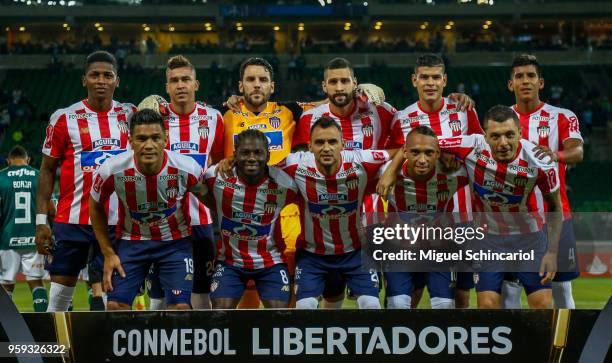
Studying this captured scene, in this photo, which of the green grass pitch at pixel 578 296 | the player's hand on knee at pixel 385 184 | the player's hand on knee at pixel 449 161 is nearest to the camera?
the player's hand on knee at pixel 385 184

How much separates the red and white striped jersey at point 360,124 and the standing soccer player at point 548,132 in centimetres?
90

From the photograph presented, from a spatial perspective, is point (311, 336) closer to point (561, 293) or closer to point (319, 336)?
point (319, 336)

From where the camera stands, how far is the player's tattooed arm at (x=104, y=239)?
532cm

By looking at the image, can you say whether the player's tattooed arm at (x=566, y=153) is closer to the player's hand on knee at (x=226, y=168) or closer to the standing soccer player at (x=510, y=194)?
the standing soccer player at (x=510, y=194)

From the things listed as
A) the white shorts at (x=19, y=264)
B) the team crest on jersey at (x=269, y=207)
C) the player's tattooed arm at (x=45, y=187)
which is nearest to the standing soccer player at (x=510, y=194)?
the team crest on jersey at (x=269, y=207)

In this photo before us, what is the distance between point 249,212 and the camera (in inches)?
216

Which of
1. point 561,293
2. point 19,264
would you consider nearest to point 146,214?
point 561,293

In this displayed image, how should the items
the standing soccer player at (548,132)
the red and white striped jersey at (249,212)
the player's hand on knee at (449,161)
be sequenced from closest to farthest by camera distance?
the red and white striped jersey at (249,212)
the player's hand on knee at (449,161)
the standing soccer player at (548,132)

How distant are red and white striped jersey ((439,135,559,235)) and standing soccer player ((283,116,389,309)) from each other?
1.76ft

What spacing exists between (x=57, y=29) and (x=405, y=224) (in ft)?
113

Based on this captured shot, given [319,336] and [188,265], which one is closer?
[319,336]

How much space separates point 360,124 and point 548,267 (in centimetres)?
158

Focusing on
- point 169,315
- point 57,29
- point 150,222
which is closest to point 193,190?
point 150,222
